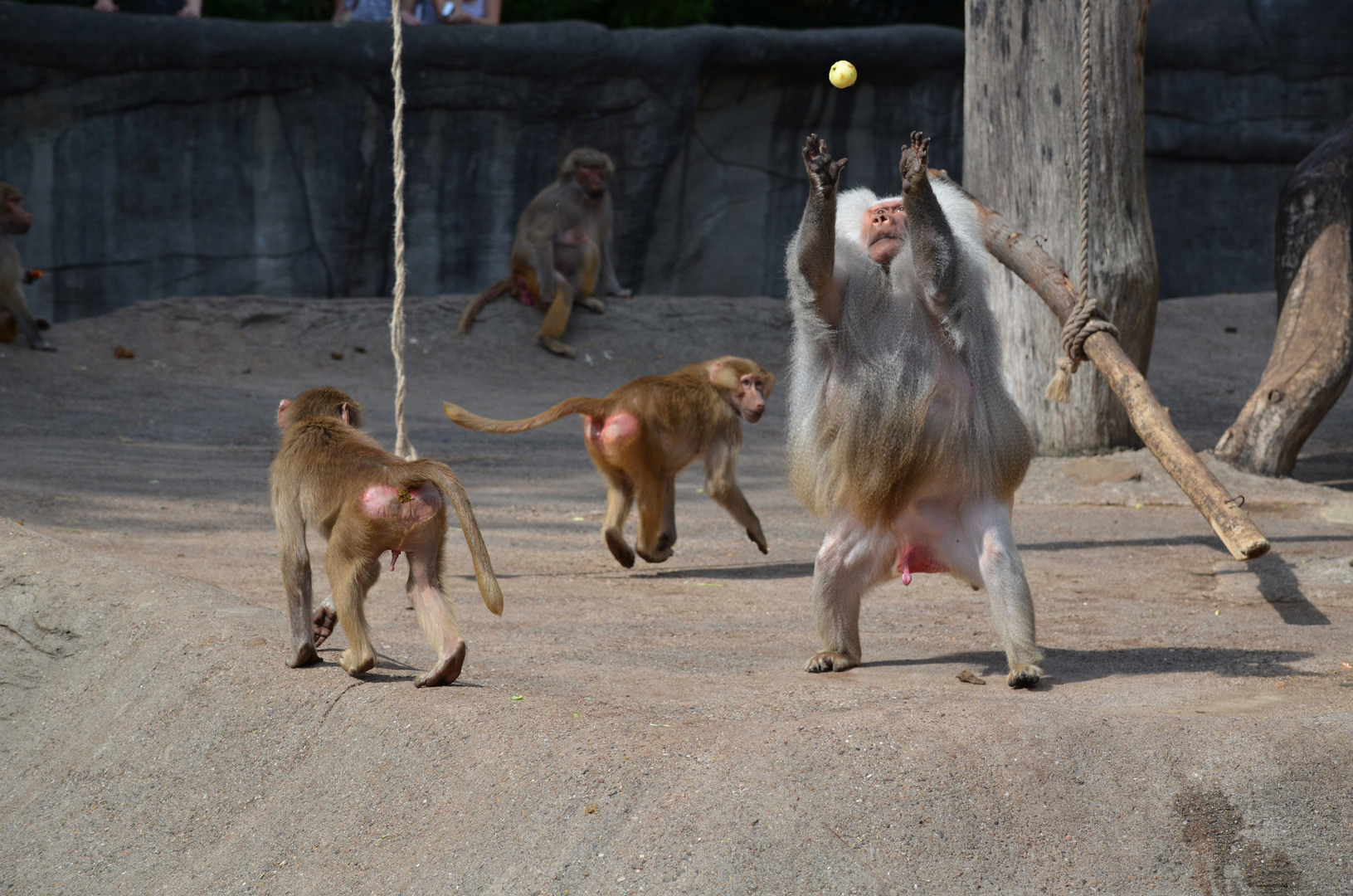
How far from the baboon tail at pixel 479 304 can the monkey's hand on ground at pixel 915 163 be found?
9236 millimetres

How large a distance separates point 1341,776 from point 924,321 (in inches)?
67.4

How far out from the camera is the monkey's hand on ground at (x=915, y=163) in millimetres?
3838

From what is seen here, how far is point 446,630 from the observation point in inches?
145

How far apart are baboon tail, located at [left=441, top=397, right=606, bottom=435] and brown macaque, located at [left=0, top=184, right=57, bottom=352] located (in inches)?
257

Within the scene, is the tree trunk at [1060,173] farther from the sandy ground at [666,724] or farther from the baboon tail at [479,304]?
the baboon tail at [479,304]

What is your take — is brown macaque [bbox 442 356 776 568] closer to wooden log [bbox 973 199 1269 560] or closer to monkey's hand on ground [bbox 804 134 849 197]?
wooden log [bbox 973 199 1269 560]

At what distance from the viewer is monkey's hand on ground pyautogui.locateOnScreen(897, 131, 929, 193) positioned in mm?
3838

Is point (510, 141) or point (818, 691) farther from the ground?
point (510, 141)

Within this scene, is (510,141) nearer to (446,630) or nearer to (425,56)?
(425,56)

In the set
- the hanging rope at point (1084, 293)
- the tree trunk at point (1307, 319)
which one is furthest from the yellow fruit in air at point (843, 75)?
the tree trunk at point (1307, 319)

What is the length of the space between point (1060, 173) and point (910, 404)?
415 cm

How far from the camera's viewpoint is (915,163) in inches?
151

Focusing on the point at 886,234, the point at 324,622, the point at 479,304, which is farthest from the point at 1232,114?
the point at 324,622

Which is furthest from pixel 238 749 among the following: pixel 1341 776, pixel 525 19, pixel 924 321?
pixel 525 19
